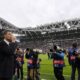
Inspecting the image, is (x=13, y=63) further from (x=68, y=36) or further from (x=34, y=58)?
(x=68, y=36)

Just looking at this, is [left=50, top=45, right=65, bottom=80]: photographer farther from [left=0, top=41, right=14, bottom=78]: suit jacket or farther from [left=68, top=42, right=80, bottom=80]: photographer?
[left=0, top=41, right=14, bottom=78]: suit jacket

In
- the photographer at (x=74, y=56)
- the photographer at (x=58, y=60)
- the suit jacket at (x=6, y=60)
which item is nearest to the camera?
the suit jacket at (x=6, y=60)

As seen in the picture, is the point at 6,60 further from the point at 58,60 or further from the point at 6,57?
the point at 58,60

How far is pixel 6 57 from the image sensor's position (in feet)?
28.7

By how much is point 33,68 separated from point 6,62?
7.08 m

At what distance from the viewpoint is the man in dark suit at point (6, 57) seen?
866 centimetres

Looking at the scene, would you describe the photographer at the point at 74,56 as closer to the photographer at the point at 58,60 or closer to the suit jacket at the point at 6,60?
the photographer at the point at 58,60

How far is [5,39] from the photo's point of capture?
347 inches

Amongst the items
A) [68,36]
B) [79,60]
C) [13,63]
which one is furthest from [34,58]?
[68,36]

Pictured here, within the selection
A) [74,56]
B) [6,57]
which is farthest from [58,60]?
[6,57]

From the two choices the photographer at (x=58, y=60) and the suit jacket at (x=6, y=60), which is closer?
the suit jacket at (x=6, y=60)

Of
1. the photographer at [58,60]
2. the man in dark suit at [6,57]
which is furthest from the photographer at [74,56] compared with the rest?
the man in dark suit at [6,57]

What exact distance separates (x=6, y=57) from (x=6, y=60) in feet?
0.24

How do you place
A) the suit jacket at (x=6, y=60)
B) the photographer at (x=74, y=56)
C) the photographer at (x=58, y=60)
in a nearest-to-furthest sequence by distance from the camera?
the suit jacket at (x=6, y=60), the photographer at (x=74, y=56), the photographer at (x=58, y=60)
